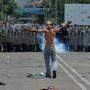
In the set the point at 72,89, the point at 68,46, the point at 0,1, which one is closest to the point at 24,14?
the point at 0,1

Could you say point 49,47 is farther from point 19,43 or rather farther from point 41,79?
point 19,43

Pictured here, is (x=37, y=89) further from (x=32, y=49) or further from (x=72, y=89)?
(x=32, y=49)

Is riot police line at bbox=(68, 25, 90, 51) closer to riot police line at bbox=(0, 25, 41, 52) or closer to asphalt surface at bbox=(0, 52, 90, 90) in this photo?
riot police line at bbox=(0, 25, 41, 52)

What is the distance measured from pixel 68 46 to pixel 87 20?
48.6ft

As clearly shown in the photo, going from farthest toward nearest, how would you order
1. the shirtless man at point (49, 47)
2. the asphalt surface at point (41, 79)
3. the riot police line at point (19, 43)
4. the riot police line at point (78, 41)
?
1. the riot police line at point (78, 41)
2. the riot police line at point (19, 43)
3. the shirtless man at point (49, 47)
4. the asphalt surface at point (41, 79)

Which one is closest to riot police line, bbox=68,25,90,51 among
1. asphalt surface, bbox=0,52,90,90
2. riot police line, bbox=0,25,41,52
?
riot police line, bbox=0,25,41,52

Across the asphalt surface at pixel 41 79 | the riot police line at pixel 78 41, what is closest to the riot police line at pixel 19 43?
the riot police line at pixel 78 41

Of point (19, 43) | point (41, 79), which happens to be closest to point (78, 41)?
point (19, 43)

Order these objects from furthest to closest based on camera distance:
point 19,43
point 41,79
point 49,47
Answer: point 19,43 < point 49,47 < point 41,79

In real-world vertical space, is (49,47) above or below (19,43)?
above

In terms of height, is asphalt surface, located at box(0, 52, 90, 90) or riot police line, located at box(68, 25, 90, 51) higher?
asphalt surface, located at box(0, 52, 90, 90)

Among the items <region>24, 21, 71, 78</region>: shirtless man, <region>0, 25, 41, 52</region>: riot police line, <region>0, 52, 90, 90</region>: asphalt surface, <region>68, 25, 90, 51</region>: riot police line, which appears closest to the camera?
<region>0, 52, 90, 90</region>: asphalt surface

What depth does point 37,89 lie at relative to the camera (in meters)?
16.2

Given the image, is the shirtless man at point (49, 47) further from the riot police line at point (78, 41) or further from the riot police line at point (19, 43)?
the riot police line at point (78, 41)
